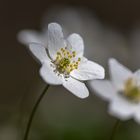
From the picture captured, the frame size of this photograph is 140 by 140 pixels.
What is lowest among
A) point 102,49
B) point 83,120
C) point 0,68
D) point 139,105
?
point 0,68

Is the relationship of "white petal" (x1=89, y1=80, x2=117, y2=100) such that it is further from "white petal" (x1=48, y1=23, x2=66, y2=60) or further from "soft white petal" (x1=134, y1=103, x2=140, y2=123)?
"white petal" (x1=48, y1=23, x2=66, y2=60)

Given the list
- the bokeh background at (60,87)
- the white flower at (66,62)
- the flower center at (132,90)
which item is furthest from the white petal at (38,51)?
the bokeh background at (60,87)

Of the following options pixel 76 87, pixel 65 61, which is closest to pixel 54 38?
pixel 65 61

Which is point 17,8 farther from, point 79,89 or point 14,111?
point 79,89

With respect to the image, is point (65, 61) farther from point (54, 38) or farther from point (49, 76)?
point (49, 76)

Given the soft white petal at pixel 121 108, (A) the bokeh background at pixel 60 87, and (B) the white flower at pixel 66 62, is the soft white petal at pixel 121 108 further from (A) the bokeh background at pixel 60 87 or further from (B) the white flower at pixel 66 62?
(A) the bokeh background at pixel 60 87

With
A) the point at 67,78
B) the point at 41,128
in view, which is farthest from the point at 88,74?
the point at 41,128
